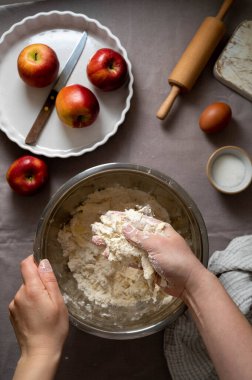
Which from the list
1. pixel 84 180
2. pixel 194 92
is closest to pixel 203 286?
pixel 84 180

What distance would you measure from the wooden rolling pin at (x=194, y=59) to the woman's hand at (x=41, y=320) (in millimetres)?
Result: 533

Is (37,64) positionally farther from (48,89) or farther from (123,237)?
(123,237)

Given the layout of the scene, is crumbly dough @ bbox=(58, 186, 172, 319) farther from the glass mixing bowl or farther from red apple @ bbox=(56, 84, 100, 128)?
red apple @ bbox=(56, 84, 100, 128)

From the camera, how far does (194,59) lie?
45.1 inches

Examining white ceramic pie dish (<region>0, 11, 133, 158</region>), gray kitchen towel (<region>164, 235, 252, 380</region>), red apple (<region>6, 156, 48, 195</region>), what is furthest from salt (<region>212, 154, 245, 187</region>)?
red apple (<region>6, 156, 48, 195</region>)

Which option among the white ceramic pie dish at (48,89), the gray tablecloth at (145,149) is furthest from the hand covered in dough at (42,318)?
the white ceramic pie dish at (48,89)

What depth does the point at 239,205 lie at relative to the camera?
117 centimetres

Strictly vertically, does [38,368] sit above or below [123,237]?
below

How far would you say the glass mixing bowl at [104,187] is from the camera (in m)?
0.96

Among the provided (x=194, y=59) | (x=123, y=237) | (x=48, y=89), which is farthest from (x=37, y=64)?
(x=123, y=237)

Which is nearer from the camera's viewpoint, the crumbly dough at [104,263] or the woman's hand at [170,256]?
the woman's hand at [170,256]

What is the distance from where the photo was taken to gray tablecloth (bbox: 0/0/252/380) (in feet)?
3.67

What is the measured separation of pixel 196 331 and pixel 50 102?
688 mm

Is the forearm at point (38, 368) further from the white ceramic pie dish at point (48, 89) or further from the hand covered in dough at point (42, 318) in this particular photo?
the white ceramic pie dish at point (48, 89)
